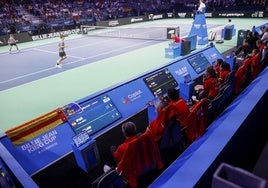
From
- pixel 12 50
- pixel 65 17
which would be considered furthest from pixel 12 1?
pixel 12 50

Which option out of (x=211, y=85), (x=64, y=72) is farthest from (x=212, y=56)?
(x=64, y=72)

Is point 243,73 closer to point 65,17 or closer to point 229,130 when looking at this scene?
point 229,130

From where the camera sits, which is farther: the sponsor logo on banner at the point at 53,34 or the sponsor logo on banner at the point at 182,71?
the sponsor logo on banner at the point at 53,34

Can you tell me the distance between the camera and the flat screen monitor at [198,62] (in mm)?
9773

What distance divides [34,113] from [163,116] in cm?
518

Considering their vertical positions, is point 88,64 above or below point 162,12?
below

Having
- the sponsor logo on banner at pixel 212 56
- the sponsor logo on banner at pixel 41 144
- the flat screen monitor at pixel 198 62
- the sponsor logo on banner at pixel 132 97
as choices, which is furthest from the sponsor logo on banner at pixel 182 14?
the sponsor logo on banner at pixel 41 144

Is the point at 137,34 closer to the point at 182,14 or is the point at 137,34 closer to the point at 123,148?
the point at 182,14

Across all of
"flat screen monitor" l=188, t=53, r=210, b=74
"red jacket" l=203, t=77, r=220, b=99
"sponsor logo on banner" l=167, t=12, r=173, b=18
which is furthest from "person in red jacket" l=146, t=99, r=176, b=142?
"sponsor logo on banner" l=167, t=12, r=173, b=18

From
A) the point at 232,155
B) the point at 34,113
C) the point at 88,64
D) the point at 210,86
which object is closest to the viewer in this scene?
the point at 232,155

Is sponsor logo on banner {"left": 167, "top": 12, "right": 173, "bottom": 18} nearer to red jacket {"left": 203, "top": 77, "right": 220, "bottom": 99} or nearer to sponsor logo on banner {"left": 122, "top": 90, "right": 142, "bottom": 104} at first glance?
sponsor logo on banner {"left": 122, "top": 90, "right": 142, "bottom": 104}

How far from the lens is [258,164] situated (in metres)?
4.11

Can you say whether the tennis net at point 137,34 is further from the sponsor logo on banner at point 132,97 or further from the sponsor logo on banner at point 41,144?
the sponsor logo on banner at point 41,144

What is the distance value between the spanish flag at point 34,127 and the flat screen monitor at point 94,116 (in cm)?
31
